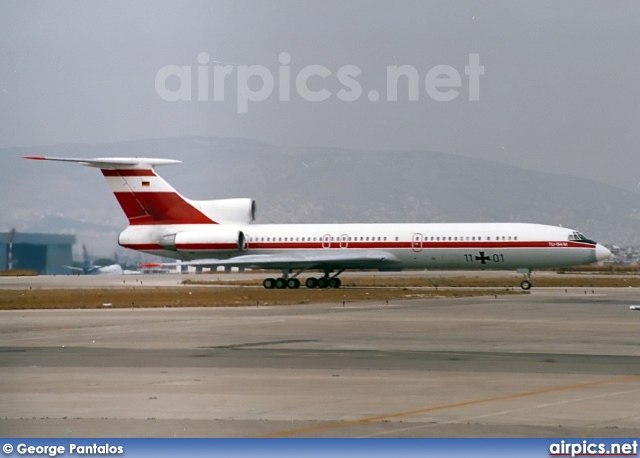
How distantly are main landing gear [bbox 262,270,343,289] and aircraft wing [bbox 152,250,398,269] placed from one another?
761 millimetres

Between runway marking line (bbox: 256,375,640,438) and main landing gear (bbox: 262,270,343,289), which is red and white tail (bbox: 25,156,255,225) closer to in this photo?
main landing gear (bbox: 262,270,343,289)

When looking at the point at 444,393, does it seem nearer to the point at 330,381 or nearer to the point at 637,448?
the point at 330,381

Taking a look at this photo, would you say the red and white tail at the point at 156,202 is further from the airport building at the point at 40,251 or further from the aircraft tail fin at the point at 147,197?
the airport building at the point at 40,251

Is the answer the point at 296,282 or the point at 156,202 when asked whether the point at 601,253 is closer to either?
the point at 296,282

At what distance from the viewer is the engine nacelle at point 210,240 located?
6794cm

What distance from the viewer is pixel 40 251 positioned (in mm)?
55000

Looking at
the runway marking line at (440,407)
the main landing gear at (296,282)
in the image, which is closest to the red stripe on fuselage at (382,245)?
the main landing gear at (296,282)

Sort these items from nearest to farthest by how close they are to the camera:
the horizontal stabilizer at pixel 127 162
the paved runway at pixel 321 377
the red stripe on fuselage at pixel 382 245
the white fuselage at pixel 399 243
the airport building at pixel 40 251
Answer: the paved runway at pixel 321 377 → the airport building at pixel 40 251 → the red stripe on fuselage at pixel 382 245 → the white fuselage at pixel 399 243 → the horizontal stabilizer at pixel 127 162

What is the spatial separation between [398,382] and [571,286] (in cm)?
5246

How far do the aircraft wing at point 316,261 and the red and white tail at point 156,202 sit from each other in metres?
3.90

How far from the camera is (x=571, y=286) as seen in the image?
68250mm

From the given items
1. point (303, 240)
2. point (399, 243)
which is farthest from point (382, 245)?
point (303, 240)

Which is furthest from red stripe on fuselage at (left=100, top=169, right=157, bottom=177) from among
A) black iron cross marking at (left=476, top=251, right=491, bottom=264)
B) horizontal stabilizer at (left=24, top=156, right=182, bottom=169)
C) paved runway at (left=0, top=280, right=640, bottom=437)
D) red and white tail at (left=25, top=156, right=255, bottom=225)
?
paved runway at (left=0, top=280, right=640, bottom=437)

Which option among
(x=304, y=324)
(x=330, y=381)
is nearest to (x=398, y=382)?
(x=330, y=381)
